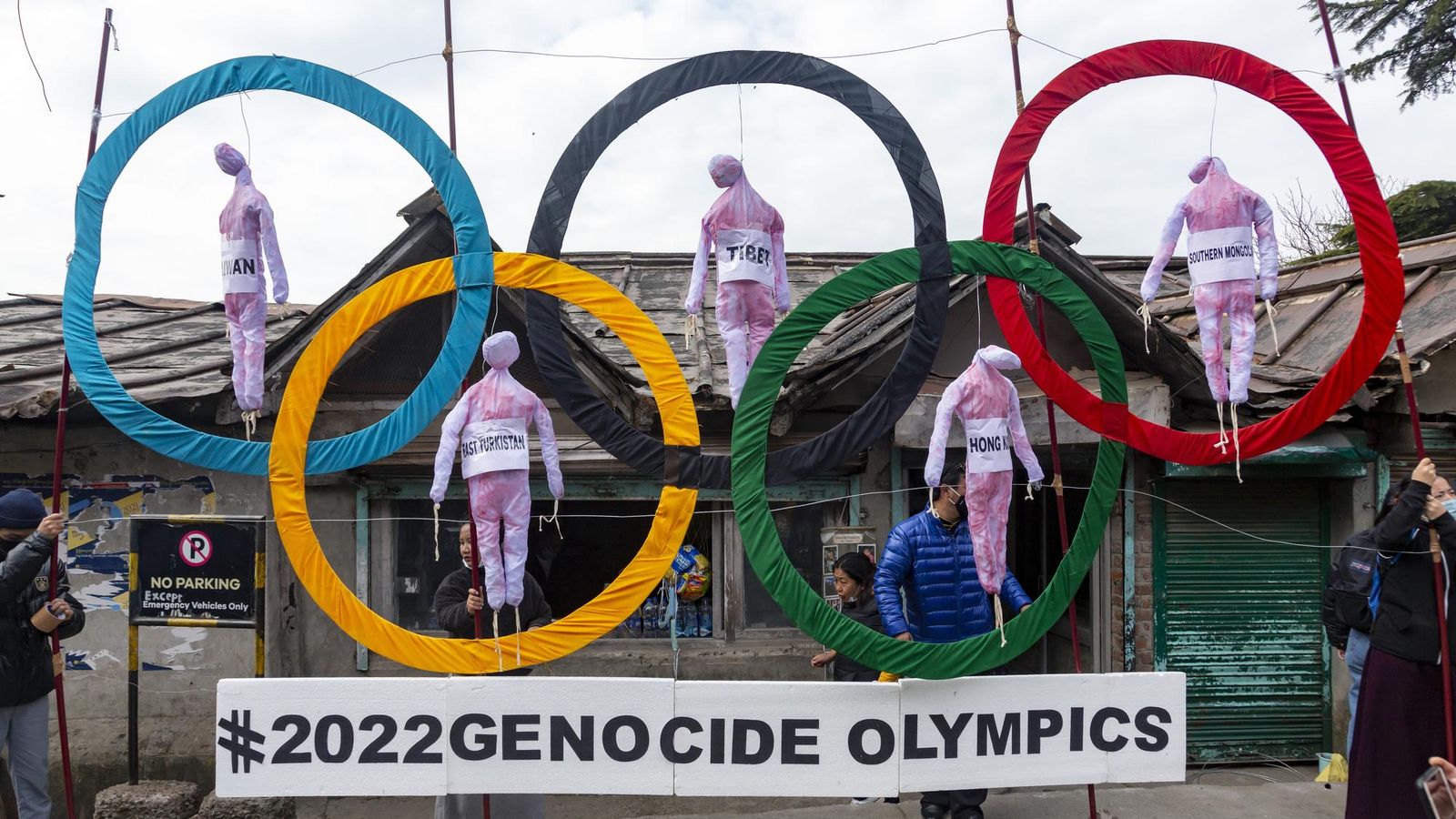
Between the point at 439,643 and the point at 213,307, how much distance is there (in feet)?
20.3

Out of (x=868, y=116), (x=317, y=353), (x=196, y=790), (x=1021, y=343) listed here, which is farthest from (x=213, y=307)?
(x=1021, y=343)

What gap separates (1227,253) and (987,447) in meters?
1.39

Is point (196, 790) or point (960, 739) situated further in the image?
point (196, 790)

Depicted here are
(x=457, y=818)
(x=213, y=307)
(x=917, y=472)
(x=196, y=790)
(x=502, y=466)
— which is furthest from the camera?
(x=213, y=307)

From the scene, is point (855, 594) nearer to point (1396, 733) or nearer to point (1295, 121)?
point (1396, 733)

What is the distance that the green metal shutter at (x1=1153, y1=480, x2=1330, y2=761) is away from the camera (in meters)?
7.01

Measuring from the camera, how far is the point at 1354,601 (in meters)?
5.35

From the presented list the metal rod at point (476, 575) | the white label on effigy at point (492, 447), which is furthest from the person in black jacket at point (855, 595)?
the white label on effigy at point (492, 447)

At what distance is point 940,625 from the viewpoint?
518 cm

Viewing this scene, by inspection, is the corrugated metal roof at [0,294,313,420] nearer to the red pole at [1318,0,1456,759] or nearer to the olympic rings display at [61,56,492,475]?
the olympic rings display at [61,56,492,475]

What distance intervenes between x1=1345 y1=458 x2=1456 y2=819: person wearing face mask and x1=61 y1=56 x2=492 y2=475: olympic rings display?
14.2 ft

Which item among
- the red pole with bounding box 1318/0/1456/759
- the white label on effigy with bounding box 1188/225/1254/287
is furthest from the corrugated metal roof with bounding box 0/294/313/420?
the red pole with bounding box 1318/0/1456/759

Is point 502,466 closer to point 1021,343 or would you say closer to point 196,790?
point 1021,343

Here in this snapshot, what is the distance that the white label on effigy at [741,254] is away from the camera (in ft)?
15.0
